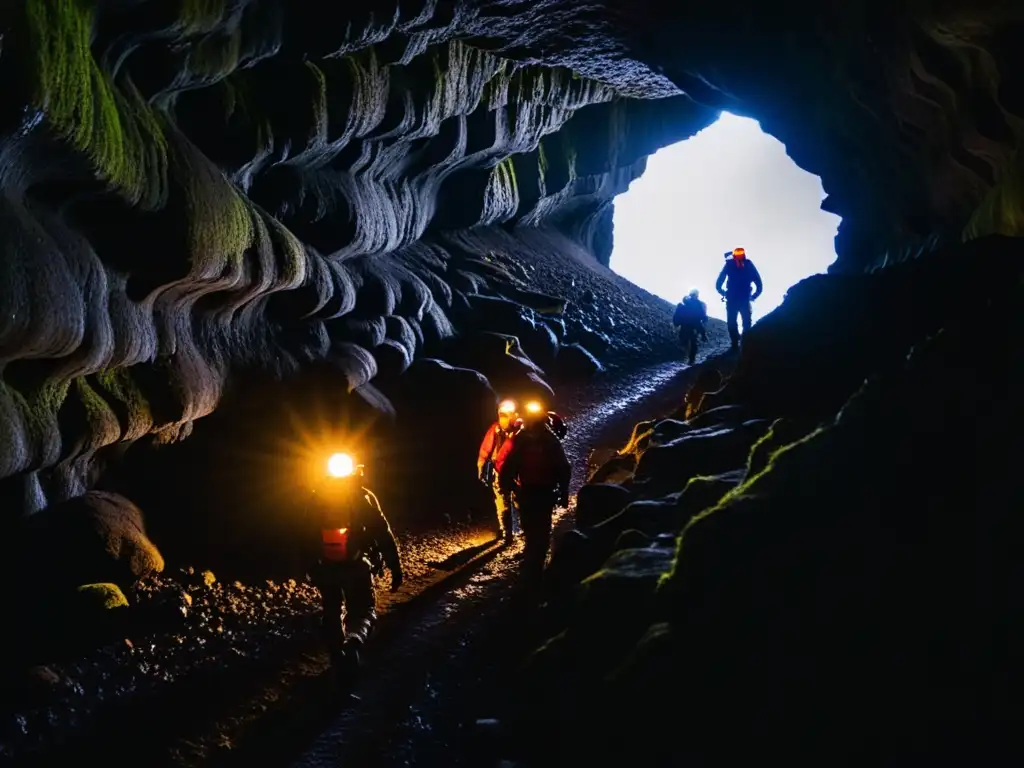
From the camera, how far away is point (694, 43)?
14.1 metres

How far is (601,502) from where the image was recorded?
947 centimetres

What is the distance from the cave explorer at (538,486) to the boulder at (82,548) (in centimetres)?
517

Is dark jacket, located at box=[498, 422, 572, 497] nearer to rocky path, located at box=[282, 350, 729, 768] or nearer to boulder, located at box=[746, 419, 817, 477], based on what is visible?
rocky path, located at box=[282, 350, 729, 768]

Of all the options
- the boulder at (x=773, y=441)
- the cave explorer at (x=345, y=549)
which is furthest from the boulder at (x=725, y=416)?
the cave explorer at (x=345, y=549)

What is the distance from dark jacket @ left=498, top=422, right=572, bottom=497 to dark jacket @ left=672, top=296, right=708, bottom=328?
16.2 m

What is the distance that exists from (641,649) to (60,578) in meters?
7.31

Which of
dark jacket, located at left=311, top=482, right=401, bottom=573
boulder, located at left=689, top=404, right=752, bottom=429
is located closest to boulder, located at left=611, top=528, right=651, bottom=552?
dark jacket, located at left=311, top=482, right=401, bottom=573

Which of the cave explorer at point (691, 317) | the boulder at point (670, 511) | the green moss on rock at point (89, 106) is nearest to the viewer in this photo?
the green moss on rock at point (89, 106)

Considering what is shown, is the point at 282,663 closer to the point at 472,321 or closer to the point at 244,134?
the point at 244,134

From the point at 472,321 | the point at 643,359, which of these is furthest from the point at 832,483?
the point at 643,359

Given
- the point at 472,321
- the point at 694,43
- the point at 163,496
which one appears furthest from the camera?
the point at 472,321

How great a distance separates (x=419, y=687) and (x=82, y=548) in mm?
4792

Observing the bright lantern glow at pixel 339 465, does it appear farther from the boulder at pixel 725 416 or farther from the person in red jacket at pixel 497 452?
the boulder at pixel 725 416

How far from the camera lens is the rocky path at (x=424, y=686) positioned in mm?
5969
